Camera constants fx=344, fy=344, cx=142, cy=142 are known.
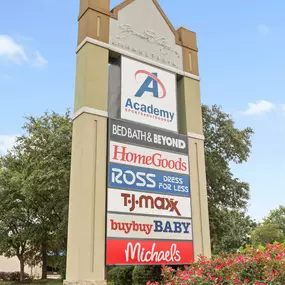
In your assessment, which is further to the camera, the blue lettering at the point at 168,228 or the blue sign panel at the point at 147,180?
the blue lettering at the point at 168,228

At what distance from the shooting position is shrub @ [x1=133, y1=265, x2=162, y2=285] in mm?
9531

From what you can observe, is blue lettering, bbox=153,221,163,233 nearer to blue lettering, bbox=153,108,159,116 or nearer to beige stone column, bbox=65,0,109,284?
beige stone column, bbox=65,0,109,284

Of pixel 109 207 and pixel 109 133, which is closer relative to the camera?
pixel 109 207

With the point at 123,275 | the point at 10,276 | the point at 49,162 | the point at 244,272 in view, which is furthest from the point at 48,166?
the point at 10,276

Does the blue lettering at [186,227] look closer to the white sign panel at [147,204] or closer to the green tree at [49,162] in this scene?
the white sign panel at [147,204]

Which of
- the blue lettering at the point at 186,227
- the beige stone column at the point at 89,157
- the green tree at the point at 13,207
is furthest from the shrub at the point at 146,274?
the green tree at the point at 13,207

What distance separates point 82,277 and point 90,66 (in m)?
4.90

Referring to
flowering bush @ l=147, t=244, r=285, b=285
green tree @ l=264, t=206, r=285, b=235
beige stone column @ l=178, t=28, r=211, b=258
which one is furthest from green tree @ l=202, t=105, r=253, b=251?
green tree @ l=264, t=206, r=285, b=235

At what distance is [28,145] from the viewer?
2128 centimetres

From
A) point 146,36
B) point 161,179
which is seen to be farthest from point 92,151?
point 146,36

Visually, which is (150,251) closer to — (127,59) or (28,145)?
(127,59)

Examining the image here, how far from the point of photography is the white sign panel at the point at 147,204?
801cm

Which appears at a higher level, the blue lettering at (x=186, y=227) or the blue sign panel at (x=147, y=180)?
the blue sign panel at (x=147, y=180)

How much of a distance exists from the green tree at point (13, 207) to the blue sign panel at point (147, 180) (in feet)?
58.2
